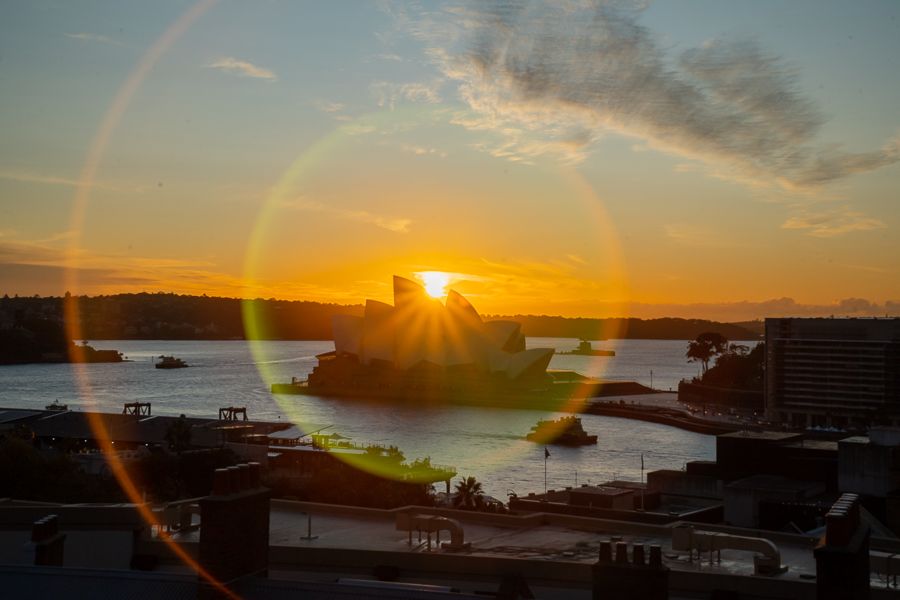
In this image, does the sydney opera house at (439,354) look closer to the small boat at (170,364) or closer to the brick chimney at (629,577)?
the small boat at (170,364)

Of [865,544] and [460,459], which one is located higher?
[865,544]

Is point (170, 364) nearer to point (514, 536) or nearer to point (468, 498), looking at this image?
point (468, 498)

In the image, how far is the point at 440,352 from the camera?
6775cm

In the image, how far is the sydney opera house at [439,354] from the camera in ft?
218

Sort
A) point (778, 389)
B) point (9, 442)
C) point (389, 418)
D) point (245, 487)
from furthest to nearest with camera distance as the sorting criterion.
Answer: point (778, 389) → point (389, 418) → point (9, 442) → point (245, 487)

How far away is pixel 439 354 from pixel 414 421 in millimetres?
15586

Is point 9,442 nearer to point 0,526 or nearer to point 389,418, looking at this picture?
point 0,526

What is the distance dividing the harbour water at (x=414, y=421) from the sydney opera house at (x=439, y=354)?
394 cm

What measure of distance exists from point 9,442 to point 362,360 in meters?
51.9

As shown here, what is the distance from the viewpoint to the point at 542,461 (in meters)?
36.3

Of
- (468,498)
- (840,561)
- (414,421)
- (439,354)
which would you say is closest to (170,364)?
(439,354)

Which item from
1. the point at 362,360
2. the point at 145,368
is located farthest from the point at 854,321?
the point at 145,368

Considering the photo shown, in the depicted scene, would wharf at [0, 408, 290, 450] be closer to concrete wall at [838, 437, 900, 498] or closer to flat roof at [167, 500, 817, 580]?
concrete wall at [838, 437, 900, 498]

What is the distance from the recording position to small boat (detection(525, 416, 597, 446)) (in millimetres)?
42625
